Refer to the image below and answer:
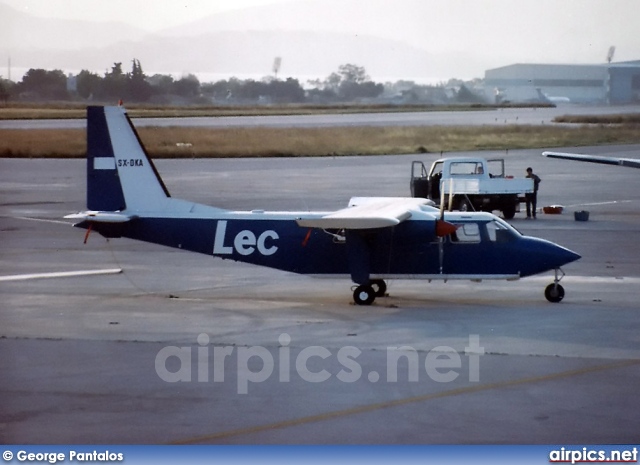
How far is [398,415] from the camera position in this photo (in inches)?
497

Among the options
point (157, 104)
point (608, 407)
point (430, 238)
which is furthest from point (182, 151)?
point (608, 407)

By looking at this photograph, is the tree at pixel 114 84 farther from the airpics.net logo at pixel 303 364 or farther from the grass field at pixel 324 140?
the airpics.net logo at pixel 303 364

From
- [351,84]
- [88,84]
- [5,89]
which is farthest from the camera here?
[351,84]

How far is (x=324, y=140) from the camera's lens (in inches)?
2896

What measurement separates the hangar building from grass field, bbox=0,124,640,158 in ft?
10.7

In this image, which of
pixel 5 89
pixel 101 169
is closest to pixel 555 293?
pixel 101 169

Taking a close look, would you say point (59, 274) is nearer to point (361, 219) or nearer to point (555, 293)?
point (361, 219)

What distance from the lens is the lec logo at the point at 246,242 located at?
21297mm

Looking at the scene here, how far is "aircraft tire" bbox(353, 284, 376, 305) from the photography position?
2084 cm

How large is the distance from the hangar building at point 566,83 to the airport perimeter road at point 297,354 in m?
46.6

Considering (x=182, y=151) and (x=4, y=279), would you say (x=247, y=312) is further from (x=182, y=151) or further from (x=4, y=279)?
(x=182, y=151)

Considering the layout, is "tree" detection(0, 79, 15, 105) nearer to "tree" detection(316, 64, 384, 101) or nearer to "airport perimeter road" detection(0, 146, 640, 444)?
"airport perimeter road" detection(0, 146, 640, 444)

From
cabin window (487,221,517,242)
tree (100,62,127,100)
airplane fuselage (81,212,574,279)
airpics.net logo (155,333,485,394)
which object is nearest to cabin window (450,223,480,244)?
airplane fuselage (81,212,574,279)

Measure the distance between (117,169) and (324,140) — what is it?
5203cm
